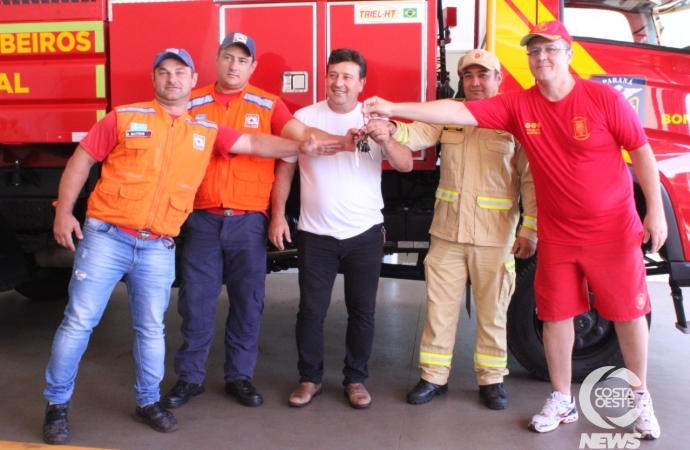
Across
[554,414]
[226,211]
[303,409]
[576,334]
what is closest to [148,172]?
[226,211]

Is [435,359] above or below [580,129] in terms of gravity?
below

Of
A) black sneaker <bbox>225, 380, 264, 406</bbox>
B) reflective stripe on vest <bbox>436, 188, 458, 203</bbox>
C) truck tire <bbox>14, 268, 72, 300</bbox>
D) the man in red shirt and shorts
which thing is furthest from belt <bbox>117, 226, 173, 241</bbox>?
truck tire <bbox>14, 268, 72, 300</bbox>

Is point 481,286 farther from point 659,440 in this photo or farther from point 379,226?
point 659,440

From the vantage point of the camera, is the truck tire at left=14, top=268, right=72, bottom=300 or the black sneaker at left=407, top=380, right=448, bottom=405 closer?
the black sneaker at left=407, top=380, right=448, bottom=405

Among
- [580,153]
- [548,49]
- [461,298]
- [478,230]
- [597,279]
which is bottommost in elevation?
[461,298]

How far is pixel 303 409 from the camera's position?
342 centimetres

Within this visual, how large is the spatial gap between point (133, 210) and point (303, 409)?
1.33 metres

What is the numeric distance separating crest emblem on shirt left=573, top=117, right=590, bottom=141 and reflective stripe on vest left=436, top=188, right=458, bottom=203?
0.67 metres

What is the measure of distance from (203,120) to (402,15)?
119 centimetres

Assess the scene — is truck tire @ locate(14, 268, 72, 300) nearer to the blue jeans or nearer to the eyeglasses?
the blue jeans

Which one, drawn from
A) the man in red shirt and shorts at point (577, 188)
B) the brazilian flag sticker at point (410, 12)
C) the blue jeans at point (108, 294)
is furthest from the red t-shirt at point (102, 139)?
the brazilian flag sticker at point (410, 12)

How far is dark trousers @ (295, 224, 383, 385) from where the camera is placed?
10.9 feet

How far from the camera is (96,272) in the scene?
9.58 feet

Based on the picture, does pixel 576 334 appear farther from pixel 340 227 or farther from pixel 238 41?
pixel 238 41
